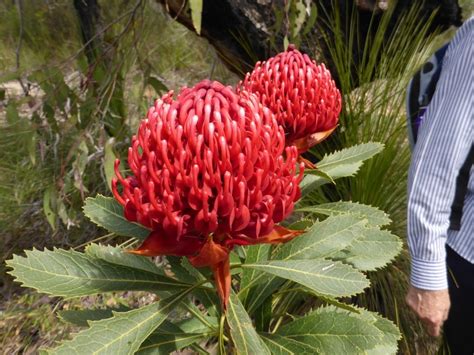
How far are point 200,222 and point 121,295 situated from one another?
2232mm

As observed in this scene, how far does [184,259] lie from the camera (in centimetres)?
118

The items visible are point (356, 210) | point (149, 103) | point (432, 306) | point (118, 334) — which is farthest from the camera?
point (149, 103)

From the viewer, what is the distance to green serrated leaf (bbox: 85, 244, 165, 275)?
1.12 m

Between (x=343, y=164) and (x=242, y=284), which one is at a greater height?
(x=343, y=164)

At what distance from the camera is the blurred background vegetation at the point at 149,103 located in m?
2.38

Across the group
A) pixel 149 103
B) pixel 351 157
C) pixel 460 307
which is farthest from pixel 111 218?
pixel 149 103

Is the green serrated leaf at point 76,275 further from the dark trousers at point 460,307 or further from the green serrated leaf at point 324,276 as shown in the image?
the dark trousers at point 460,307

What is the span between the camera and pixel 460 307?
1.73 metres

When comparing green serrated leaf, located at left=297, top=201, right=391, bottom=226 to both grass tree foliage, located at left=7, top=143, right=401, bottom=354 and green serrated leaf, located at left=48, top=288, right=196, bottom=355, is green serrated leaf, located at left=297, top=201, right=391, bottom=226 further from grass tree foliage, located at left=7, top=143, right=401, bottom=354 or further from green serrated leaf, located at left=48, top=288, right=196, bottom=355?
green serrated leaf, located at left=48, top=288, right=196, bottom=355

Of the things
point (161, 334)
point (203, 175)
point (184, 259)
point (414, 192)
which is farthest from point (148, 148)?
point (414, 192)

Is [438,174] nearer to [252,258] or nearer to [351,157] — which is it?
[351,157]

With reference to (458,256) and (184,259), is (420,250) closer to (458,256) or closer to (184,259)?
(458,256)

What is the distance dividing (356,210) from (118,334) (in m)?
0.68

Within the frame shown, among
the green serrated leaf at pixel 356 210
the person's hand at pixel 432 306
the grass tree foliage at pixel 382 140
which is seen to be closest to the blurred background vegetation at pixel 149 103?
the grass tree foliage at pixel 382 140
